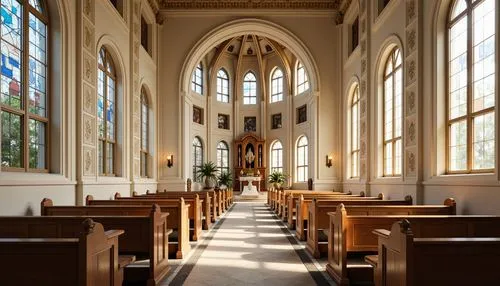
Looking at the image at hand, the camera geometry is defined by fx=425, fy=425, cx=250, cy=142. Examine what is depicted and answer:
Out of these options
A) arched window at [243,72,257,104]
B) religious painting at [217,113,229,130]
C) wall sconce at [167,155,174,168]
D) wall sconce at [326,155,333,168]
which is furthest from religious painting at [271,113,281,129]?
wall sconce at [167,155,174,168]

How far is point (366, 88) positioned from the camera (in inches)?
464

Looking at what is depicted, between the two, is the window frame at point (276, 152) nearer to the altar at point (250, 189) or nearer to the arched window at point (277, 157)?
the arched window at point (277, 157)

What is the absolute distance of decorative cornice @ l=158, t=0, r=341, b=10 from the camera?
15.7 m

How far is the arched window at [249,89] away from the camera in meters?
24.4

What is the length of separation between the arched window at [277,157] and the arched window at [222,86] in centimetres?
375

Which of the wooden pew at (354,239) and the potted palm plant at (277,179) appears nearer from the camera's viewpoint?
the wooden pew at (354,239)

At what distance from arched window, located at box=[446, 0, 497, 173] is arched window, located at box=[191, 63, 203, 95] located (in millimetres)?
15371

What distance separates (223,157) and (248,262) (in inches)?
698

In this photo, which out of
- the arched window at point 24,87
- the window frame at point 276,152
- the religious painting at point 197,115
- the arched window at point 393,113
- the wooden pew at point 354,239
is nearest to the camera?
the wooden pew at point 354,239

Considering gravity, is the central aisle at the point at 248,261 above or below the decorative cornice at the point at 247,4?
below

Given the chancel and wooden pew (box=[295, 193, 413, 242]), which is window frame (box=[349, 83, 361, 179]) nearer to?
the chancel

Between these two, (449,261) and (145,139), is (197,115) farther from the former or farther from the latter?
(449,261)

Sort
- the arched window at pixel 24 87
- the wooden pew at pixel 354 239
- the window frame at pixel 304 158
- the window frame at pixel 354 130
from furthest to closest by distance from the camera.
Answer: the window frame at pixel 304 158, the window frame at pixel 354 130, the arched window at pixel 24 87, the wooden pew at pixel 354 239

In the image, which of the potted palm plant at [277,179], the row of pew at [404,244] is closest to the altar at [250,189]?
the potted palm plant at [277,179]
